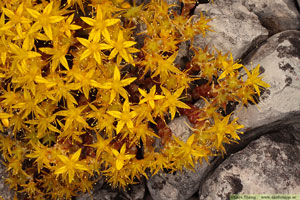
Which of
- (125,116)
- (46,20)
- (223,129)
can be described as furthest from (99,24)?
(223,129)

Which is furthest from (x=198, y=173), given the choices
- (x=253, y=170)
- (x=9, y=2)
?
(x=9, y=2)

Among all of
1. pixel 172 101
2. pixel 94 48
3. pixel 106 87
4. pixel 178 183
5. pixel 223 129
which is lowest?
pixel 178 183

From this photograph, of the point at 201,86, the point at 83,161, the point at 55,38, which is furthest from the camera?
the point at 201,86

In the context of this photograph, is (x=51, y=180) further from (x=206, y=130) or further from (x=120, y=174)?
(x=206, y=130)

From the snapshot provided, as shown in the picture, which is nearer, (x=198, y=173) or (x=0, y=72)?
(x=0, y=72)

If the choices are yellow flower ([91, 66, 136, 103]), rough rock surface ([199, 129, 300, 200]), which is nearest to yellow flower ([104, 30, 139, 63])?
yellow flower ([91, 66, 136, 103])

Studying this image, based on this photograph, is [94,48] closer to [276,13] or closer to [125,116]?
[125,116]
